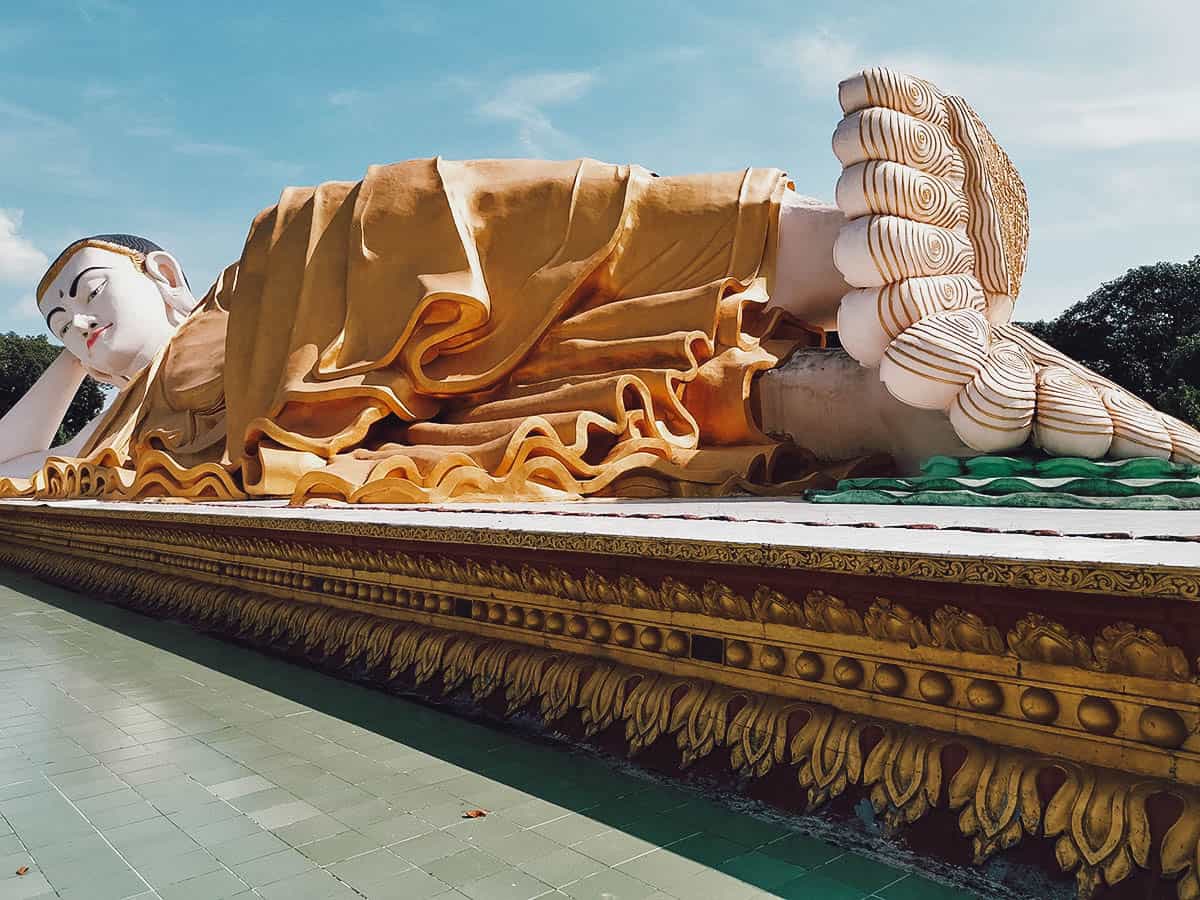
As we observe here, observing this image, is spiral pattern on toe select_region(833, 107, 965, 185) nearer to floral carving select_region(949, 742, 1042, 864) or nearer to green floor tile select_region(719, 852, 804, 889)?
floral carving select_region(949, 742, 1042, 864)

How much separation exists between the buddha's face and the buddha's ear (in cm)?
1

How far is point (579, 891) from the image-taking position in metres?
Result: 1.39

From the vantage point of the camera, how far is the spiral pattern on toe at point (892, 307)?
3482mm

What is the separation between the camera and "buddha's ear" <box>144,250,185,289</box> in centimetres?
948

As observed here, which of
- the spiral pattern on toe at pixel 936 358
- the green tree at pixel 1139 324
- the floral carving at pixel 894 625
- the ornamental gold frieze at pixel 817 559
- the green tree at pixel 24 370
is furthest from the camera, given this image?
the green tree at pixel 24 370

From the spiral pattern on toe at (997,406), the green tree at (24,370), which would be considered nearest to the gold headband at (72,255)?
the spiral pattern on toe at (997,406)

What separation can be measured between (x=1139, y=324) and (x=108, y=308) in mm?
16500

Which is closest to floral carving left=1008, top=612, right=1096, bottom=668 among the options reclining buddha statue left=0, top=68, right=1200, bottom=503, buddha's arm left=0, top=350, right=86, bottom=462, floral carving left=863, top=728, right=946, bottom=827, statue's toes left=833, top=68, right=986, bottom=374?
floral carving left=863, top=728, right=946, bottom=827

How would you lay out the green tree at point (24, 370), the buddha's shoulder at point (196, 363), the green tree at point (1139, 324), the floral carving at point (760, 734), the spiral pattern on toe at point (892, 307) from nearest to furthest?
the floral carving at point (760, 734)
the spiral pattern on toe at point (892, 307)
the buddha's shoulder at point (196, 363)
the green tree at point (1139, 324)
the green tree at point (24, 370)

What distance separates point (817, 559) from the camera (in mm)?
1493

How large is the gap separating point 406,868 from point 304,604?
1.84m

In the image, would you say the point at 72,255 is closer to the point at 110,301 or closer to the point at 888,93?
the point at 110,301

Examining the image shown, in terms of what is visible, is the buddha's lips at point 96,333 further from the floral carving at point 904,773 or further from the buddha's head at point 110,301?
the floral carving at point 904,773

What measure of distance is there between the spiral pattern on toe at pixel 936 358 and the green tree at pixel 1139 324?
47.6ft
